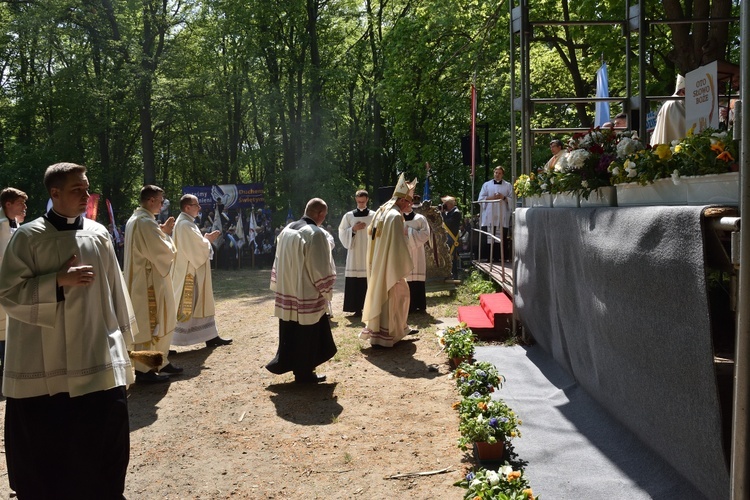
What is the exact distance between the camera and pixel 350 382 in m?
7.48

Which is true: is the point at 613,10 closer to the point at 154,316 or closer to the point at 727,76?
the point at 727,76

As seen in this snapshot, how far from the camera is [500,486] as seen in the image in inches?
149

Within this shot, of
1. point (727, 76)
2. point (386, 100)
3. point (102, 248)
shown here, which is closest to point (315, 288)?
point (102, 248)

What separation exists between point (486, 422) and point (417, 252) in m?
7.04

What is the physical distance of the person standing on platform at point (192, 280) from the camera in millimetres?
8844

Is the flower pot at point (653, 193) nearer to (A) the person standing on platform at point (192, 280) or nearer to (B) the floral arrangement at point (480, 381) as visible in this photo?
(B) the floral arrangement at point (480, 381)

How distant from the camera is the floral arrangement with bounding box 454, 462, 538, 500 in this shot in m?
3.66

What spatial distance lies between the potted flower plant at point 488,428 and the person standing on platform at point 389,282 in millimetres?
3912

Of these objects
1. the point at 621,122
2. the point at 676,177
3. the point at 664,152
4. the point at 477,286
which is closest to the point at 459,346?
the point at 621,122

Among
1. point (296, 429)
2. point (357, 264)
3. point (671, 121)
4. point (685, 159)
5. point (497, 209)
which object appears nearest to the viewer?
point (685, 159)

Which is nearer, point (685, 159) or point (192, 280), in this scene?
point (685, 159)

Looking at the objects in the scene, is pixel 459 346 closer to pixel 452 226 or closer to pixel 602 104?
pixel 602 104

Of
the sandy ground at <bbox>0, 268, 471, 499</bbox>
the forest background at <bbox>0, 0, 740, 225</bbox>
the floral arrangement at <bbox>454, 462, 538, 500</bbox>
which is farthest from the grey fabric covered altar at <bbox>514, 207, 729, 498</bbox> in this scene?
the forest background at <bbox>0, 0, 740, 225</bbox>

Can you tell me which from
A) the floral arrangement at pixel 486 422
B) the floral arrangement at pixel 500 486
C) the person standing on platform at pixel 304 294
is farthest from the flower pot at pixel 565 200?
the floral arrangement at pixel 500 486
